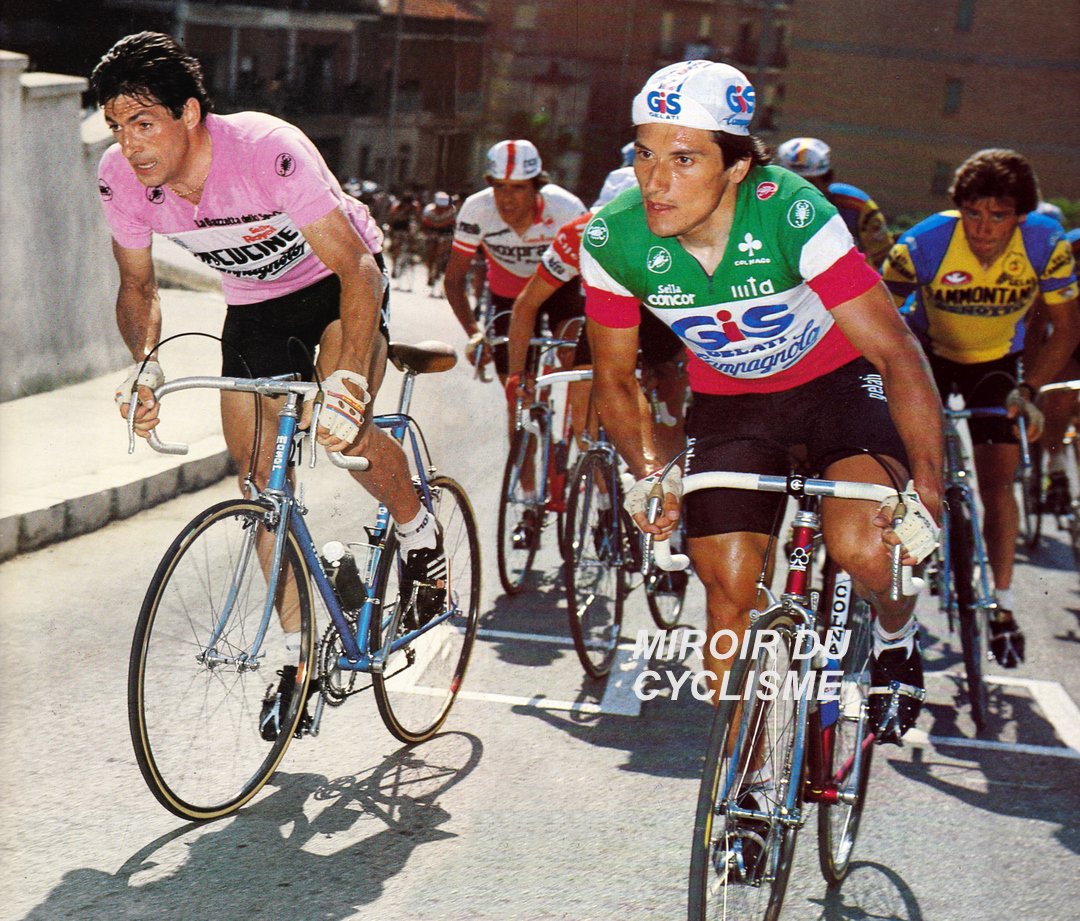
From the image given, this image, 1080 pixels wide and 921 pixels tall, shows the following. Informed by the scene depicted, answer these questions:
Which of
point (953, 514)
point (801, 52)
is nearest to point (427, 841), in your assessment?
point (953, 514)

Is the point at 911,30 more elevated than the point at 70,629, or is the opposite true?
the point at 911,30

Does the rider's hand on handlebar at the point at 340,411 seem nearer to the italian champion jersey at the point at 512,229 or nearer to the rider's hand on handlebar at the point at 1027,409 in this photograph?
the rider's hand on handlebar at the point at 1027,409

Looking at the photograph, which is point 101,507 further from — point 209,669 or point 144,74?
point 144,74

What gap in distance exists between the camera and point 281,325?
4.88 meters

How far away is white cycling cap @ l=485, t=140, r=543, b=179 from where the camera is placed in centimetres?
751

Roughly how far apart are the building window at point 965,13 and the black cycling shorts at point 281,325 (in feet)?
215

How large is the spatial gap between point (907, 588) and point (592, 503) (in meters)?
2.91

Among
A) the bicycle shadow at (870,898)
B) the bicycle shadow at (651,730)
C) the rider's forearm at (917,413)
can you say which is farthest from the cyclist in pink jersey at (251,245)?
the bicycle shadow at (870,898)

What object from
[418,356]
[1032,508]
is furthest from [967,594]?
[1032,508]

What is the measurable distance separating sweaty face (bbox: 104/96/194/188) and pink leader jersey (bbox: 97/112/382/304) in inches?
4.9

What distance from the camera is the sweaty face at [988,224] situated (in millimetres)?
6121

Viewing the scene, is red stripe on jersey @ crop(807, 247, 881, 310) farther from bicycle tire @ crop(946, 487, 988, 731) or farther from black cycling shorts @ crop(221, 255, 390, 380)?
bicycle tire @ crop(946, 487, 988, 731)

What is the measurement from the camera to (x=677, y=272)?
3.93 m

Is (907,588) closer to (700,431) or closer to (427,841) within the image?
(700,431)
